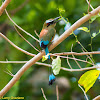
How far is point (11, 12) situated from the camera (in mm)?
3350

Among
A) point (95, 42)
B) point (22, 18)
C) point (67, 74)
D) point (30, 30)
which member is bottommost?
point (67, 74)

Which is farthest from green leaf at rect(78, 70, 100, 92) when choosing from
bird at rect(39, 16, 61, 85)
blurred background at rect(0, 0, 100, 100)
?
blurred background at rect(0, 0, 100, 100)

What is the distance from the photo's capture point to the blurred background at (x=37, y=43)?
295 centimetres

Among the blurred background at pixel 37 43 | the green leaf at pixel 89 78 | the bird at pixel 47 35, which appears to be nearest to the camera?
the green leaf at pixel 89 78

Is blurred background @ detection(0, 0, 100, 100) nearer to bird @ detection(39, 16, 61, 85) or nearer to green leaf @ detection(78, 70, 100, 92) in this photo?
bird @ detection(39, 16, 61, 85)

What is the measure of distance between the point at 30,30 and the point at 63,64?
673 mm

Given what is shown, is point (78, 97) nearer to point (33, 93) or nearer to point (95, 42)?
point (33, 93)

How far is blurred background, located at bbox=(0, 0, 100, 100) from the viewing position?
295cm

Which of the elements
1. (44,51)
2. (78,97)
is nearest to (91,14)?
(44,51)

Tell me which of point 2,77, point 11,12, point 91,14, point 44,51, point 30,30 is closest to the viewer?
point 91,14

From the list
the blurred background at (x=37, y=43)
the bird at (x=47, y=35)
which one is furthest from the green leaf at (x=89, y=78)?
the blurred background at (x=37, y=43)

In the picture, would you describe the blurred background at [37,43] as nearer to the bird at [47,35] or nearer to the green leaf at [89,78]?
the bird at [47,35]

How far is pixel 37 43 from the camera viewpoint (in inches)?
111

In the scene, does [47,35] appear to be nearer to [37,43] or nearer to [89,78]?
[37,43]
